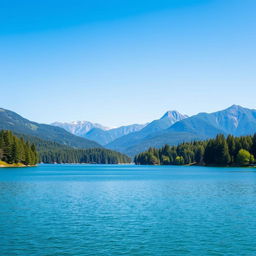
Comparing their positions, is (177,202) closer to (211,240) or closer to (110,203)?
(110,203)

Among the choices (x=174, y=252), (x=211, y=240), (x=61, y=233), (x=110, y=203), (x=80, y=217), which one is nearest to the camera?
(x=174, y=252)

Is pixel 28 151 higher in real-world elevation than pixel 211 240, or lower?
higher

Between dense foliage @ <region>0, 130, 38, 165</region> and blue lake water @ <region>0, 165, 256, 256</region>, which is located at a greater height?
dense foliage @ <region>0, 130, 38, 165</region>

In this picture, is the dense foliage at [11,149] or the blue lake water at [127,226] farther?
the dense foliage at [11,149]

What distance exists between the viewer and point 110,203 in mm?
53656

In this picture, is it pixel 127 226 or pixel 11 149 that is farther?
pixel 11 149

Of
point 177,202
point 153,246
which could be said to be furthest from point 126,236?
point 177,202

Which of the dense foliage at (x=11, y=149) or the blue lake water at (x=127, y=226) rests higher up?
the dense foliage at (x=11, y=149)

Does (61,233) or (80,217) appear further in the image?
(80,217)

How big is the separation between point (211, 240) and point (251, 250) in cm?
380

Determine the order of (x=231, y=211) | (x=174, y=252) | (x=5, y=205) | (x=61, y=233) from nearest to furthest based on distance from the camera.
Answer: (x=174, y=252) < (x=61, y=233) < (x=231, y=211) < (x=5, y=205)

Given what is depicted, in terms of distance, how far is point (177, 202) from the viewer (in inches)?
2157

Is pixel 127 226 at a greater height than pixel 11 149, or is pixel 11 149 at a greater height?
pixel 11 149

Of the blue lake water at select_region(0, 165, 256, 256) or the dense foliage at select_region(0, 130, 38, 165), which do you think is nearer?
the blue lake water at select_region(0, 165, 256, 256)
